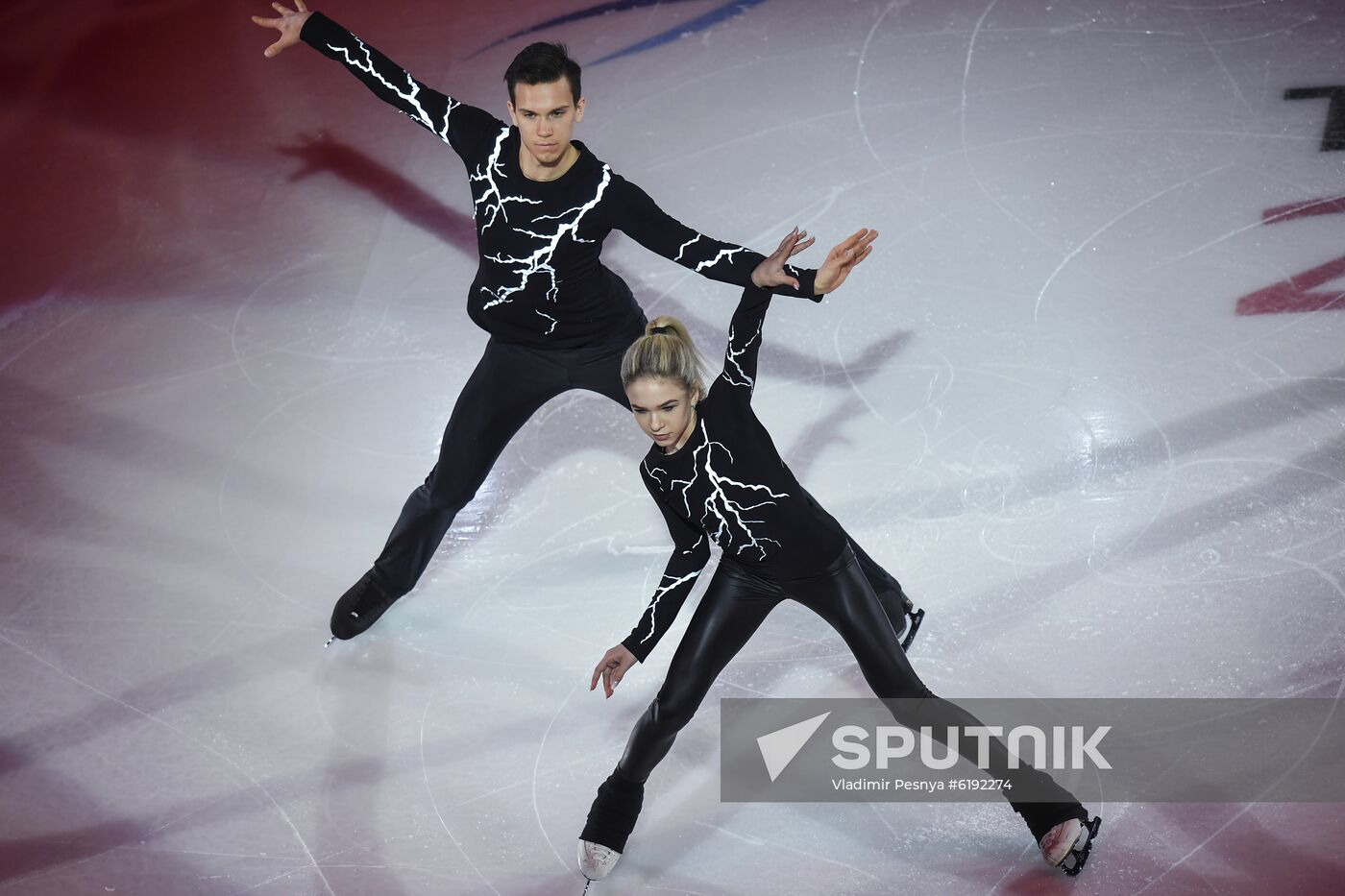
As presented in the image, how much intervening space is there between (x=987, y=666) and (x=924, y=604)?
0.93ft

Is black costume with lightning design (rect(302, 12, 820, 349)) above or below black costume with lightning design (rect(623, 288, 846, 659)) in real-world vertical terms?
above

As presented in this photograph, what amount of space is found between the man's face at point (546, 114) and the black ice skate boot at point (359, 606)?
143 centimetres

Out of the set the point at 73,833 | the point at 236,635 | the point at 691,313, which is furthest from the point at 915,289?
the point at 73,833

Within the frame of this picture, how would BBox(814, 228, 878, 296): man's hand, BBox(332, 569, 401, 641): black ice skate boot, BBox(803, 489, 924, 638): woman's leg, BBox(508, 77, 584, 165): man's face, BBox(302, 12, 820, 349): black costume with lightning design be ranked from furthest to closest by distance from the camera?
BBox(332, 569, 401, 641): black ice skate boot → BBox(803, 489, 924, 638): woman's leg → BBox(302, 12, 820, 349): black costume with lightning design → BBox(508, 77, 584, 165): man's face → BBox(814, 228, 878, 296): man's hand

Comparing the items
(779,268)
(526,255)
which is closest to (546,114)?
(526,255)

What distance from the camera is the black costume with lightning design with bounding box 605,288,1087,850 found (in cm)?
327

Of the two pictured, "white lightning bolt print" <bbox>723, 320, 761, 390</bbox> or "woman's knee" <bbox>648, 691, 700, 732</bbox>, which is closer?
"white lightning bolt print" <bbox>723, 320, 761, 390</bbox>

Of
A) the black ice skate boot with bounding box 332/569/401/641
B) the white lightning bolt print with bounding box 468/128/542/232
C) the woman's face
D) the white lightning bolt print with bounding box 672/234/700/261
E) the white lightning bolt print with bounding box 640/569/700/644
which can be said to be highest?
the white lightning bolt print with bounding box 468/128/542/232

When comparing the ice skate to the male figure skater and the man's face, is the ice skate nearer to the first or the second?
the male figure skater

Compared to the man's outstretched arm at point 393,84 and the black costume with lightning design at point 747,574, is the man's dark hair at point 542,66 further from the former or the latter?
the black costume with lightning design at point 747,574

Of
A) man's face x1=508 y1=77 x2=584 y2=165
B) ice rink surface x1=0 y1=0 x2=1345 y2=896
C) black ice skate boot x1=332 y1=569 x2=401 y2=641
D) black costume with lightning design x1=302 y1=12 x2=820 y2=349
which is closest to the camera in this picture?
man's face x1=508 y1=77 x2=584 y2=165

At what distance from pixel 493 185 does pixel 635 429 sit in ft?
4.54

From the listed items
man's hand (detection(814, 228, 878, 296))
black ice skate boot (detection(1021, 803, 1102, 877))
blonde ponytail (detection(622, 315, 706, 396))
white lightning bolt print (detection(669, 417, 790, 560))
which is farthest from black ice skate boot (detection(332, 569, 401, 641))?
black ice skate boot (detection(1021, 803, 1102, 877))

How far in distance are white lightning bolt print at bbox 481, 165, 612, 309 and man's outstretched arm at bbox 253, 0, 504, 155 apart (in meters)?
0.30
